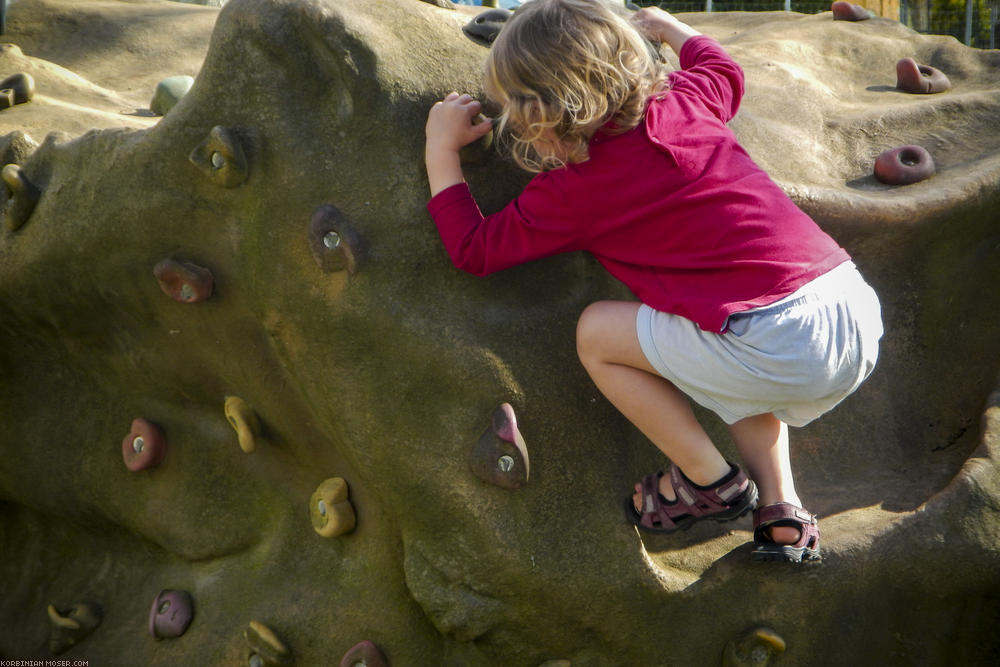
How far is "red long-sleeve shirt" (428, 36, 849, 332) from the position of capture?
179 centimetres

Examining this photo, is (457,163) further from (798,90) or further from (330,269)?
(798,90)

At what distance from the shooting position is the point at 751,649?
2.01 meters

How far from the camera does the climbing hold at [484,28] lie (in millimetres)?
2180

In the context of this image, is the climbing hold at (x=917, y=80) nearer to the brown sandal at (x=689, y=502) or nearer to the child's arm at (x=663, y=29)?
the child's arm at (x=663, y=29)

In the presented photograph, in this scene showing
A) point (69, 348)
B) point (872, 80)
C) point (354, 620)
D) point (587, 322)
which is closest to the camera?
point (587, 322)

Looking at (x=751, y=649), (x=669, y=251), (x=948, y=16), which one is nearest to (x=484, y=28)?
(x=669, y=251)

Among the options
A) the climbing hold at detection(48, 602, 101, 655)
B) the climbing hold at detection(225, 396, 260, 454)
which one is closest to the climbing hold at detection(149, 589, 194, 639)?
the climbing hold at detection(48, 602, 101, 655)

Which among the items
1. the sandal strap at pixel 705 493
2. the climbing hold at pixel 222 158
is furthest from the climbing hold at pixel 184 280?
the sandal strap at pixel 705 493

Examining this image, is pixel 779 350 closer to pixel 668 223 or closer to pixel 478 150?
pixel 668 223

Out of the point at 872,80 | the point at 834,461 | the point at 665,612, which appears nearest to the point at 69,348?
the point at 665,612

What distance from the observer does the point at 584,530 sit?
1976mm

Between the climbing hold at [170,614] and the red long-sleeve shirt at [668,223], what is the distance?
1.20m

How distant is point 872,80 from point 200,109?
225 centimetres

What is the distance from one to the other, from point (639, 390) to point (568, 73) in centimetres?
61
